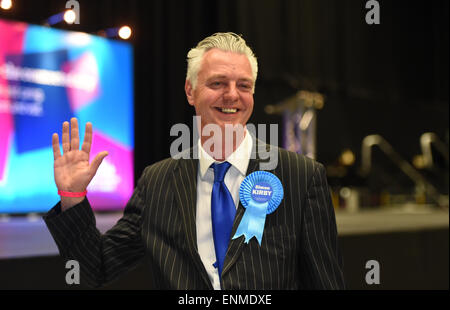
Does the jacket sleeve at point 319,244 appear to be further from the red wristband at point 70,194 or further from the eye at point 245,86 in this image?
the red wristband at point 70,194

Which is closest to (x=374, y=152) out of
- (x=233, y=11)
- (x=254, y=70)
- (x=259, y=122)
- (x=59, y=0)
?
(x=259, y=122)

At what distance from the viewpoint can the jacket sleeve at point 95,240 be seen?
1054mm

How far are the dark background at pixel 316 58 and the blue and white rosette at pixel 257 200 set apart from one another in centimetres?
239

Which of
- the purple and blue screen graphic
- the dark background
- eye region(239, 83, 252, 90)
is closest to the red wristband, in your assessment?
eye region(239, 83, 252, 90)

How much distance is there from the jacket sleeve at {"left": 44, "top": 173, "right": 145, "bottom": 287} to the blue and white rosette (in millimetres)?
294

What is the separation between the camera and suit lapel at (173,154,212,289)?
106 centimetres

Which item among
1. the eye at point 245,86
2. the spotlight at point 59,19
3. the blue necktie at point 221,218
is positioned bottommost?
the blue necktie at point 221,218

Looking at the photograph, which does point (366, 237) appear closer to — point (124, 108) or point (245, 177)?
point (245, 177)

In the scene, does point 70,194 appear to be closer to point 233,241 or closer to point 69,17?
point 233,241

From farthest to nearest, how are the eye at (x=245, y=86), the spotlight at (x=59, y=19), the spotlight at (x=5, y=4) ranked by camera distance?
the spotlight at (x=59, y=19) → the spotlight at (x=5, y=4) → the eye at (x=245, y=86)

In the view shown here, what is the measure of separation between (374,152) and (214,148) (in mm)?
4569

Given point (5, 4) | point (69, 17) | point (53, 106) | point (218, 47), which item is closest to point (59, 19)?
point (69, 17)

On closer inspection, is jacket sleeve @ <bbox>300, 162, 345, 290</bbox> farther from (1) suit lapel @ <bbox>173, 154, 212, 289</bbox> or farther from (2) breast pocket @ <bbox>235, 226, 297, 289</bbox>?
(1) suit lapel @ <bbox>173, 154, 212, 289</bbox>

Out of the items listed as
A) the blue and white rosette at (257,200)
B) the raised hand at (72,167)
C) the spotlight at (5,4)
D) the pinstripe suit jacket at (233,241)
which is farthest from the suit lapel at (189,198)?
the spotlight at (5,4)
